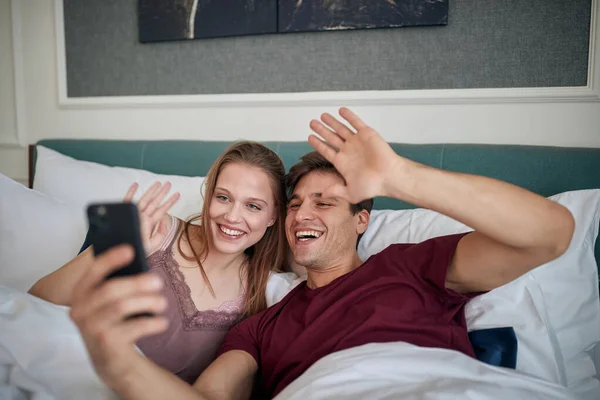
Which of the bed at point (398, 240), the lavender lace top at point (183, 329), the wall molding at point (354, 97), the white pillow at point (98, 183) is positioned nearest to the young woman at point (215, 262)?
the lavender lace top at point (183, 329)

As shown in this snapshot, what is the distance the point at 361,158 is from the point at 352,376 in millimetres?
422

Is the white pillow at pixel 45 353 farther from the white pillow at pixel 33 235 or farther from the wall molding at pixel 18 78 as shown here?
the wall molding at pixel 18 78

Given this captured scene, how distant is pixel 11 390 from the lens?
0.93 metres

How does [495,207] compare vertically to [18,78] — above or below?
below

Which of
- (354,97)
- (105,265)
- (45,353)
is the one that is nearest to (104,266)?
(105,265)

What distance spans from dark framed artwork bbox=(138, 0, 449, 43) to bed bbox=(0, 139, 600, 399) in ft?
1.47

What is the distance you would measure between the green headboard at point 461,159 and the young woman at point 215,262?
1.31 ft

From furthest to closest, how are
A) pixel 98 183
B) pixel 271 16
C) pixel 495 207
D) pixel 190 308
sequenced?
pixel 271 16, pixel 98 183, pixel 190 308, pixel 495 207

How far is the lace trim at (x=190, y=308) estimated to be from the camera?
132 cm

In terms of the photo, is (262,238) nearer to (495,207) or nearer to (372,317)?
(372,317)

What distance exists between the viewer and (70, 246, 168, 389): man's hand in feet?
2.33

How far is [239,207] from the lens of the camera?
135cm

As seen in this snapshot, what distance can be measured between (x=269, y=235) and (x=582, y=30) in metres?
1.19

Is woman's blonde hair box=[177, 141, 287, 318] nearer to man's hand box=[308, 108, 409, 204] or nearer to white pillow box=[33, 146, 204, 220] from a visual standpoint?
white pillow box=[33, 146, 204, 220]
